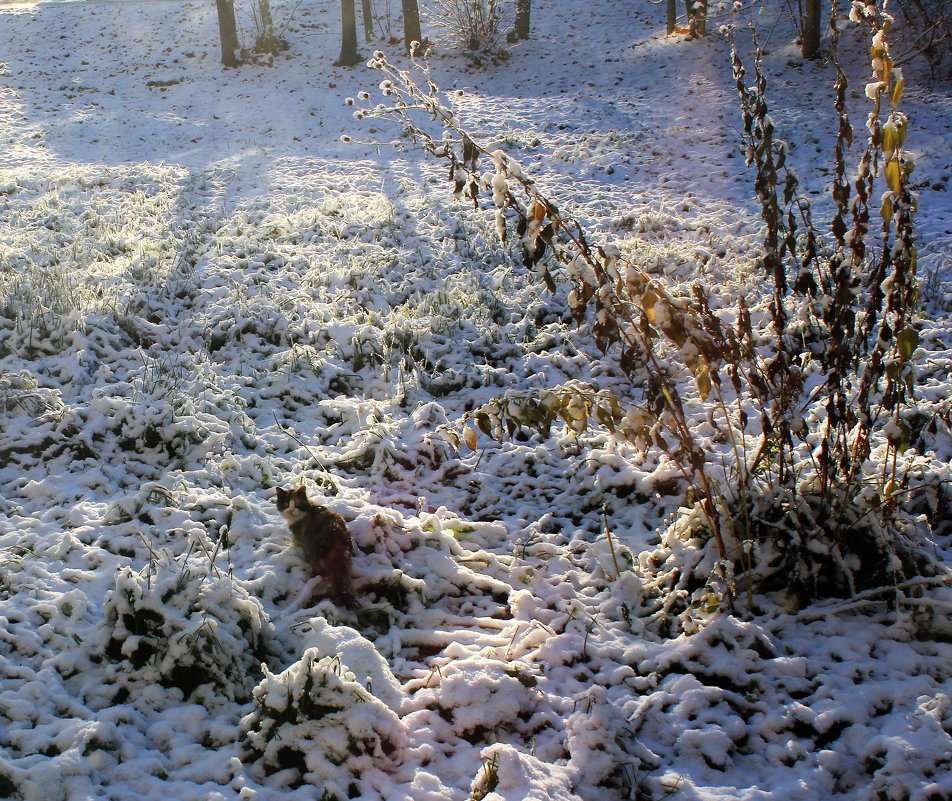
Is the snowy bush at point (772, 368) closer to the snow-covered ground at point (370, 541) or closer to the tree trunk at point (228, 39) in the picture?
the snow-covered ground at point (370, 541)

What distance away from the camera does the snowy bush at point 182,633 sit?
310 centimetres

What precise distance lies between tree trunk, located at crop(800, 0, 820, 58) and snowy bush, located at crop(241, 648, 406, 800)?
17.0 m

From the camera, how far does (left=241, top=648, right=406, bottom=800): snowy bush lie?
2725 millimetres

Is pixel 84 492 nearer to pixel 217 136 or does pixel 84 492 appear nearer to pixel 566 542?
pixel 566 542

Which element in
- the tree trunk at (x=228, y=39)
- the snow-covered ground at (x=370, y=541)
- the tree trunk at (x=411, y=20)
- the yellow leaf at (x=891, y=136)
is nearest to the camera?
the yellow leaf at (x=891, y=136)

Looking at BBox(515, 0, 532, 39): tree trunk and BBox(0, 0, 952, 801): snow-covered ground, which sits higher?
BBox(515, 0, 532, 39): tree trunk

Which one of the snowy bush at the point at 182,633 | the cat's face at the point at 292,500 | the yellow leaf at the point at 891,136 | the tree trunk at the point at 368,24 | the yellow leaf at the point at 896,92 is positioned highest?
the tree trunk at the point at 368,24

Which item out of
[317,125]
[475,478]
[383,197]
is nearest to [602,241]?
[383,197]

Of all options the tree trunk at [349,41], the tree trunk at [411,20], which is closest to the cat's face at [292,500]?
the tree trunk at [411,20]

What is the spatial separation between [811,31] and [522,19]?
8.02m

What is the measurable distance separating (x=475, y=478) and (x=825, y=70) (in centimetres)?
1445

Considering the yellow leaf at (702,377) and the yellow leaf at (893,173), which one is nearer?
the yellow leaf at (893,173)

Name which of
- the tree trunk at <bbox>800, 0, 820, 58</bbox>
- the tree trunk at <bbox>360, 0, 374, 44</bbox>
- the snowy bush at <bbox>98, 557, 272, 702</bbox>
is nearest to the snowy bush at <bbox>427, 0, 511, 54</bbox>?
the tree trunk at <bbox>360, 0, 374, 44</bbox>

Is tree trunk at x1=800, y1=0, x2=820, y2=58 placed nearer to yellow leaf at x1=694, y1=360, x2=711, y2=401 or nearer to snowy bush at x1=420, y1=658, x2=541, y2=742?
yellow leaf at x1=694, y1=360, x2=711, y2=401
